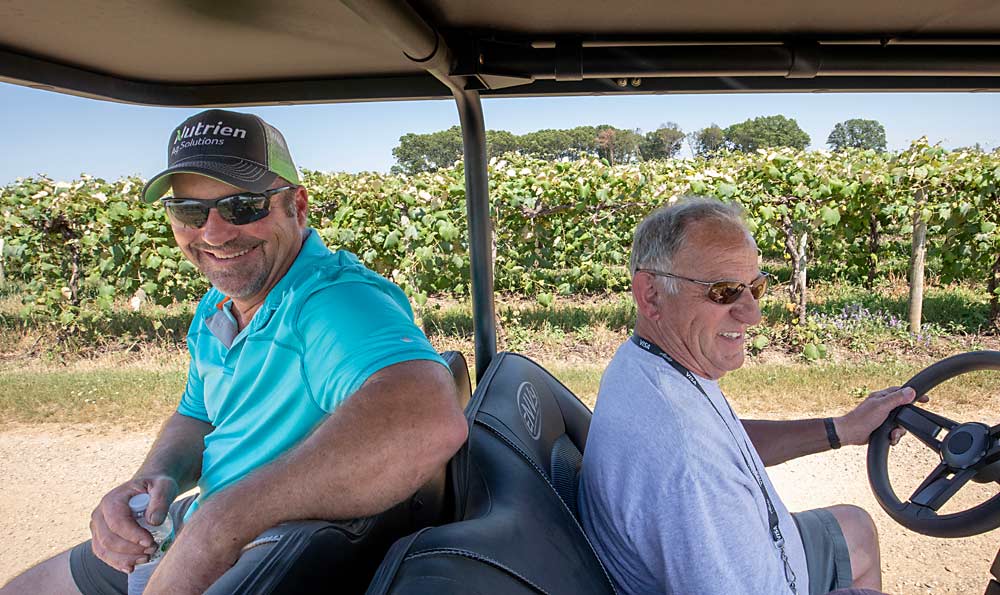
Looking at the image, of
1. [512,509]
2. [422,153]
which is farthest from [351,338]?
[422,153]

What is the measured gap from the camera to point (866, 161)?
6.01m

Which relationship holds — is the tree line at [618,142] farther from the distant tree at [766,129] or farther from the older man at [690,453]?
the older man at [690,453]

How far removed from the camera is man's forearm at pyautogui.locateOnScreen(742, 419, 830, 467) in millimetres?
2072

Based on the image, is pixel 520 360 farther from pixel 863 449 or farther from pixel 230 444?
pixel 863 449

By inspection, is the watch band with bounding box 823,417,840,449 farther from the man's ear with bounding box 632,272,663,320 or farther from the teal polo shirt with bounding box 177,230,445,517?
the teal polo shirt with bounding box 177,230,445,517

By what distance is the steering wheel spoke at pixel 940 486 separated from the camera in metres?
1.88

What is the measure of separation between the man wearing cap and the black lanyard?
0.51 metres

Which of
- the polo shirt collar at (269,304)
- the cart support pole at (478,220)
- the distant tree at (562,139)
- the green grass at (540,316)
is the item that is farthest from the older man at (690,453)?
the distant tree at (562,139)

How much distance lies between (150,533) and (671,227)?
4.26 feet

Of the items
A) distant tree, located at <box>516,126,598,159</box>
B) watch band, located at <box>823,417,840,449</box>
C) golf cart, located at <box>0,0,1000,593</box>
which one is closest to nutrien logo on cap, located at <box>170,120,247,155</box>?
golf cart, located at <box>0,0,1000,593</box>

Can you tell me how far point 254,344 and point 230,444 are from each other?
227 millimetres

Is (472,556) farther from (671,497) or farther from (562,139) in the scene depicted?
(562,139)

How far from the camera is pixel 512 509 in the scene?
1188 mm

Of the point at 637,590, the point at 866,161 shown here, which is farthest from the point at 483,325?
the point at 866,161
